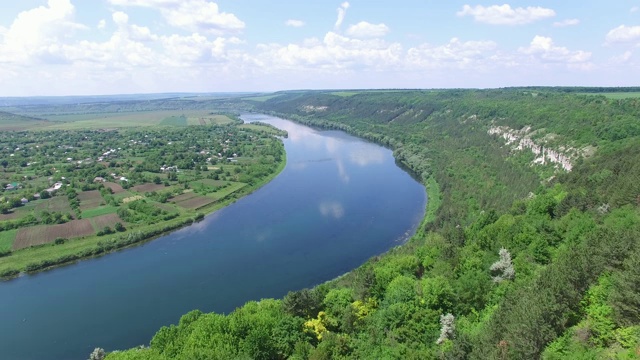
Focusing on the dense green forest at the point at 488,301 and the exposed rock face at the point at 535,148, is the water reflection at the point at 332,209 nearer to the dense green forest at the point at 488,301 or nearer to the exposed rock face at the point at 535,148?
the dense green forest at the point at 488,301

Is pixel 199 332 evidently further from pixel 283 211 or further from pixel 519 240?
pixel 283 211

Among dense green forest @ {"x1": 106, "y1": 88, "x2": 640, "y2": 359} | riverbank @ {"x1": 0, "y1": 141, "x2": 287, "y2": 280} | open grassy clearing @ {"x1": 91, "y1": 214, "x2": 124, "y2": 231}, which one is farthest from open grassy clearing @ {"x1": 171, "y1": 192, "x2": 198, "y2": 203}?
dense green forest @ {"x1": 106, "y1": 88, "x2": 640, "y2": 359}

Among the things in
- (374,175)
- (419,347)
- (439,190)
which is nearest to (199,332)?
(419,347)

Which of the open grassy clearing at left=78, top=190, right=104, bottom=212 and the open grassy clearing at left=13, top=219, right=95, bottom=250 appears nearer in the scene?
the open grassy clearing at left=13, top=219, right=95, bottom=250

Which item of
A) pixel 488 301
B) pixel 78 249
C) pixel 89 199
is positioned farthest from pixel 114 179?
pixel 488 301

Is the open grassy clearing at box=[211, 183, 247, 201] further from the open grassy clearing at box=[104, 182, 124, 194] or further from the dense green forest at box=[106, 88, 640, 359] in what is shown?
the dense green forest at box=[106, 88, 640, 359]

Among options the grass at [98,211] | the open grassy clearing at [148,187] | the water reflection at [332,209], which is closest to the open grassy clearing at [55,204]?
the grass at [98,211]
